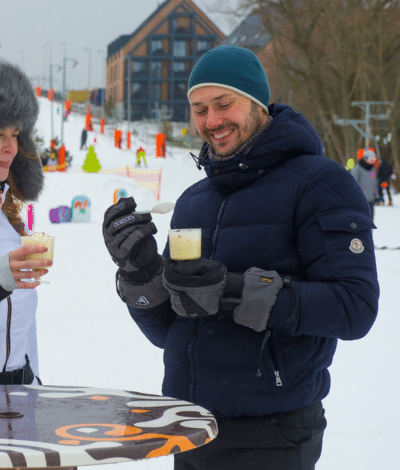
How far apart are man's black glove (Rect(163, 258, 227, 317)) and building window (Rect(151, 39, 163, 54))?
66.0 meters

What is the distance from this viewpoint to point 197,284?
1.74 metres

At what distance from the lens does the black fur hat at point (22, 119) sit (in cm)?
255

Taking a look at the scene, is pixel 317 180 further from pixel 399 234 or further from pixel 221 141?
pixel 399 234

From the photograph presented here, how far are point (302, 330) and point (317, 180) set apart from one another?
425 mm

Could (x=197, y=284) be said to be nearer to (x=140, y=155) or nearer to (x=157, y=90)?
(x=140, y=155)

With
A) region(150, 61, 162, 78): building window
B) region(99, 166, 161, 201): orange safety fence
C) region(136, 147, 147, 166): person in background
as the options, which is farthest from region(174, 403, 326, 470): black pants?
region(150, 61, 162, 78): building window

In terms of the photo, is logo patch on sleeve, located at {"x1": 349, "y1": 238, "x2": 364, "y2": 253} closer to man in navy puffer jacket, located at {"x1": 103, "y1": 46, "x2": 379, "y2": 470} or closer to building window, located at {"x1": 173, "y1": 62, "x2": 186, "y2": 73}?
man in navy puffer jacket, located at {"x1": 103, "y1": 46, "x2": 379, "y2": 470}

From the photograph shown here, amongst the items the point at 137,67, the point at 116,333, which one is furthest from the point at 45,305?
the point at 137,67

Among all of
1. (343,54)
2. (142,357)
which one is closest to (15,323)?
(142,357)

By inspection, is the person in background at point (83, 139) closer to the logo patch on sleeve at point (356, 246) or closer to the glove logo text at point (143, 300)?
the glove logo text at point (143, 300)

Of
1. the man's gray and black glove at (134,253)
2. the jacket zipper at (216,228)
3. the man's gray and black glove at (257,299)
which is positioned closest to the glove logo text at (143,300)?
the man's gray and black glove at (134,253)

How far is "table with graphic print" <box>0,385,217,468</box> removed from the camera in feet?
4.66

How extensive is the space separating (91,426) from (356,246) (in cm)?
83

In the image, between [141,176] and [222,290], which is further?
[141,176]
